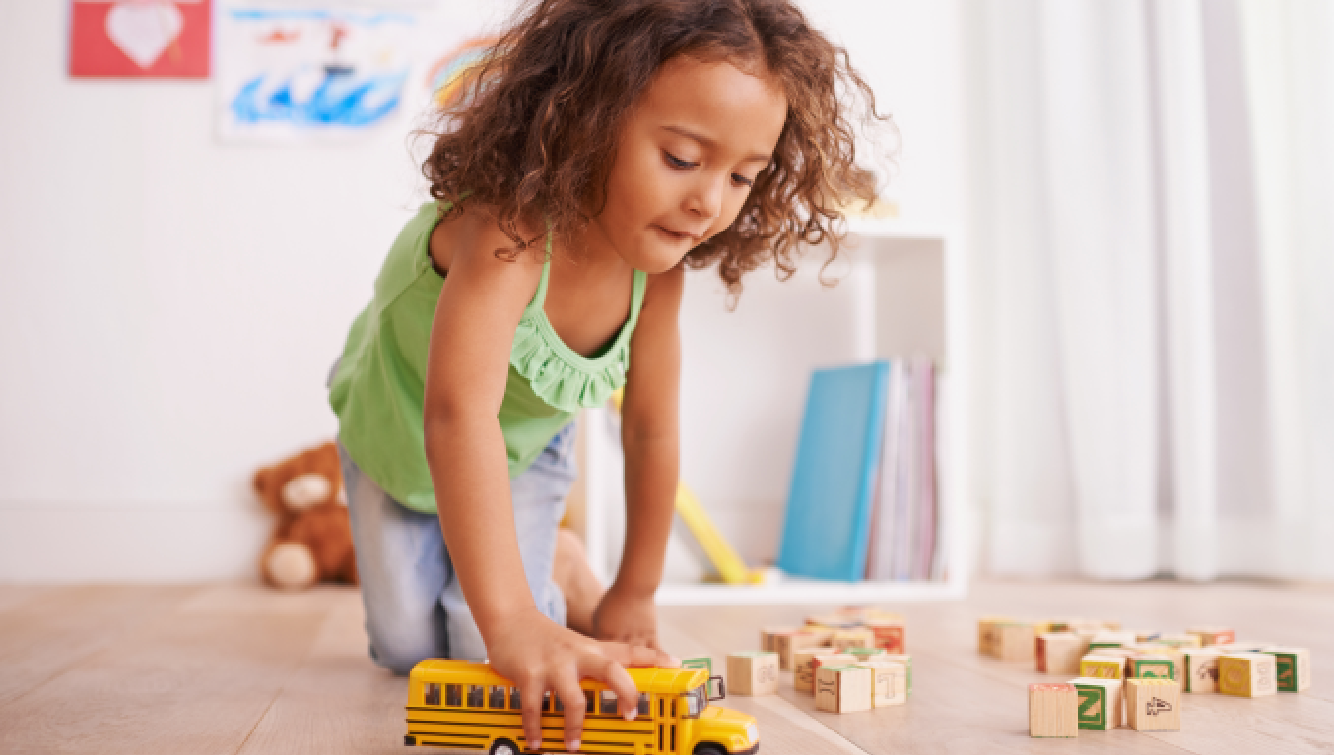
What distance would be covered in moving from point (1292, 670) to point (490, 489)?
67 centimetres

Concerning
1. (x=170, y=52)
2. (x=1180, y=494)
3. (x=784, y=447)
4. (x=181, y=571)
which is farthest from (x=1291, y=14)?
(x=181, y=571)

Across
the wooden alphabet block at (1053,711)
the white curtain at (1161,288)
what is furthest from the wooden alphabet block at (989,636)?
the white curtain at (1161,288)

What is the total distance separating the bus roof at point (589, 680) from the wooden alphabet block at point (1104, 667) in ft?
1.15

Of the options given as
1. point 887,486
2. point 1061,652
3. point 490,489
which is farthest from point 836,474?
point 490,489

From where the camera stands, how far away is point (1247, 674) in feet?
2.86

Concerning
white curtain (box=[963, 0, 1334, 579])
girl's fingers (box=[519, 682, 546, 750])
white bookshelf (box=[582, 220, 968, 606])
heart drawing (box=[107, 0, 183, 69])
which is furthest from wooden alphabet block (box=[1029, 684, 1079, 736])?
heart drawing (box=[107, 0, 183, 69])

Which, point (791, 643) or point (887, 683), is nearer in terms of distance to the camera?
point (887, 683)

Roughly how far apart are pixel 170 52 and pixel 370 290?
51 centimetres

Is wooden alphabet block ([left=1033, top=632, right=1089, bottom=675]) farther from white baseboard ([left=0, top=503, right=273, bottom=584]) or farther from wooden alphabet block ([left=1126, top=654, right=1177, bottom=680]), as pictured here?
white baseboard ([left=0, top=503, right=273, bottom=584])

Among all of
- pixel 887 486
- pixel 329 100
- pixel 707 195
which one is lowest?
pixel 887 486

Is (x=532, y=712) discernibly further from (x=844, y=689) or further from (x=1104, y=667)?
(x=1104, y=667)

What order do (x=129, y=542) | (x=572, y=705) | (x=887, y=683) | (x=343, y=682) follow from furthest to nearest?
(x=129, y=542) → (x=343, y=682) → (x=887, y=683) → (x=572, y=705)

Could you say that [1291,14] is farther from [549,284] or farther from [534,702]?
[534,702]

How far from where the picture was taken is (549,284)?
0.88 meters
